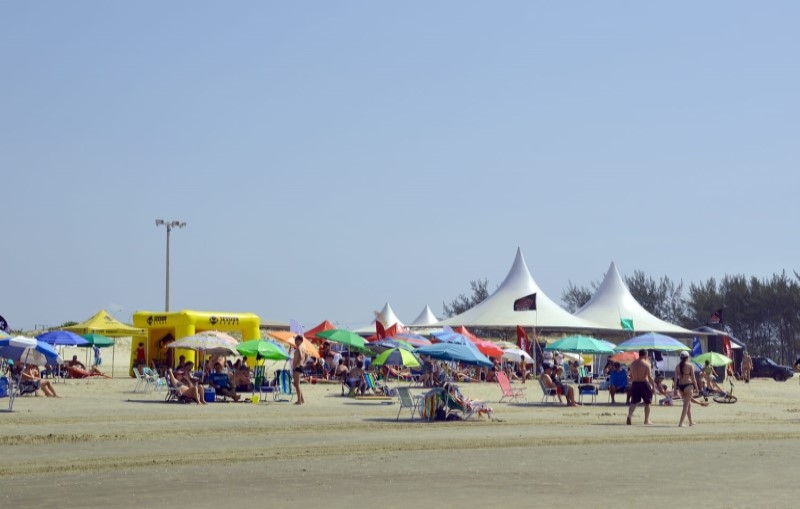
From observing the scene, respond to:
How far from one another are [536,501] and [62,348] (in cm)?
4543

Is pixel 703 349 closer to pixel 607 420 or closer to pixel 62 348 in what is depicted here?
pixel 607 420

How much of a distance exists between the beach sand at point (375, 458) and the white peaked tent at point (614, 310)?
86.8 ft

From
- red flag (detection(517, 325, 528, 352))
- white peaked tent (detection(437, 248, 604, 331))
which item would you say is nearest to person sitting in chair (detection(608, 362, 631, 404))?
red flag (detection(517, 325, 528, 352))

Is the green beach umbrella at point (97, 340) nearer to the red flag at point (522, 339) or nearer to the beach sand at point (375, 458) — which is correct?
the red flag at point (522, 339)

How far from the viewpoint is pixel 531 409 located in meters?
21.7

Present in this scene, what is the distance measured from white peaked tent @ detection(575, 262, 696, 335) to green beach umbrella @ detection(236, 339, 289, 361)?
26.0m

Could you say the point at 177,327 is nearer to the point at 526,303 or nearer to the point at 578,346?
the point at 578,346

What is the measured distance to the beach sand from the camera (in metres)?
9.36

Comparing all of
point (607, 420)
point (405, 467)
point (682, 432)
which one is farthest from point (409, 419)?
point (405, 467)

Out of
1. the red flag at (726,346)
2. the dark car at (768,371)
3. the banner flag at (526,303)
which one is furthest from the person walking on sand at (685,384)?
the dark car at (768,371)

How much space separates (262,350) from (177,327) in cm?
1004

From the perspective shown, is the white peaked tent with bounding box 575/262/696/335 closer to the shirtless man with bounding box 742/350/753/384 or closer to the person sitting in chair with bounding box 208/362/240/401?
the shirtless man with bounding box 742/350/753/384

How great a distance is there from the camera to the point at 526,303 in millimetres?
44000

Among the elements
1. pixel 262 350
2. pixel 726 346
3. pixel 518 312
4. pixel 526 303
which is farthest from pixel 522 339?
pixel 262 350
